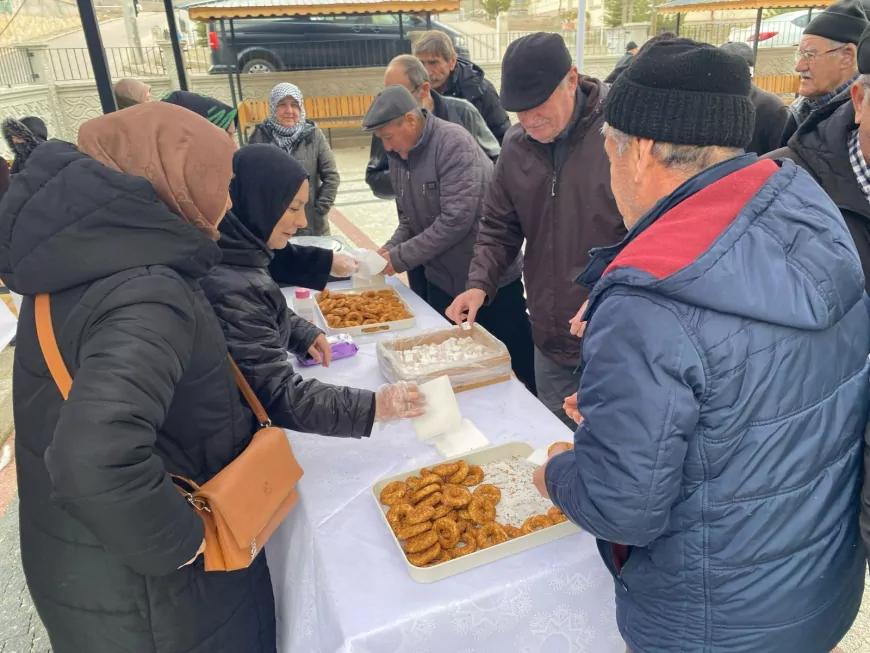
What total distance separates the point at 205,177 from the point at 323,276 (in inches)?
63.1

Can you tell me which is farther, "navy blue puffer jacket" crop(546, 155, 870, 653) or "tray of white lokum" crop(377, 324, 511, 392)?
"tray of white lokum" crop(377, 324, 511, 392)

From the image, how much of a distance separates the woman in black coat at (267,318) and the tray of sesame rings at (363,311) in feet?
2.70

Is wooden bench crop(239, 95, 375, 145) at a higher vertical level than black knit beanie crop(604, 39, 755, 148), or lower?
lower

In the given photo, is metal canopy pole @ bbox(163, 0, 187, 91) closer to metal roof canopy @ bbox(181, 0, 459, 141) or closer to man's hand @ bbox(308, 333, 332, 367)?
man's hand @ bbox(308, 333, 332, 367)

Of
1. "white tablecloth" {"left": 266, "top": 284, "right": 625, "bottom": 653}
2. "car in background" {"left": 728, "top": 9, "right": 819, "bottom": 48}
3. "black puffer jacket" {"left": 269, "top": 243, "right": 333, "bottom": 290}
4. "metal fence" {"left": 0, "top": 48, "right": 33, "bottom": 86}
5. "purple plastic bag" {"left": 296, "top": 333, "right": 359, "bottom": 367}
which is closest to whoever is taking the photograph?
"white tablecloth" {"left": 266, "top": 284, "right": 625, "bottom": 653}

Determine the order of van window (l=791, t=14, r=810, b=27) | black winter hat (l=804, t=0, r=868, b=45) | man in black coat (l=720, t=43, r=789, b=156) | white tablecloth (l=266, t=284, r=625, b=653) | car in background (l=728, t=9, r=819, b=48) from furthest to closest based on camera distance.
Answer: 1. car in background (l=728, t=9, r=819, b=48)
2. van window (l=791, t=14, r=810, b=27)
3. man in black coat (l=720, t=43, r=789, b=156)
4. black winter hat (l=804, t=0, r=868, b=45)
5. white tablecloth (l=266, t=284, r=625, b=653)

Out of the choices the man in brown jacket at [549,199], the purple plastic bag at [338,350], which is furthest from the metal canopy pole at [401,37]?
the purple plastic bag at [338,350]

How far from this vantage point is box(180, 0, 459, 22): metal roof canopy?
37.5 feet

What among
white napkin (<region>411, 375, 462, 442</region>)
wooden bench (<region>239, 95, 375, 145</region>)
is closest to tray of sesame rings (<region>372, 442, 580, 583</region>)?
white napkin (<region>411, 375, 462, 442</region>)

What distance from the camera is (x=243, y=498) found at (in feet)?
4.46

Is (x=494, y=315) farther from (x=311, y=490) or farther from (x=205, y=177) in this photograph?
(x=205, y=177)

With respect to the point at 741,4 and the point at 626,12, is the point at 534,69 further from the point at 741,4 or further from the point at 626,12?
the point at 626,12

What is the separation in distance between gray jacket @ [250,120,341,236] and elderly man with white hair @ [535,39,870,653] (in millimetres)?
4287

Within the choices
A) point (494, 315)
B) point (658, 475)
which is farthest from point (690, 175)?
point (494, 315)
